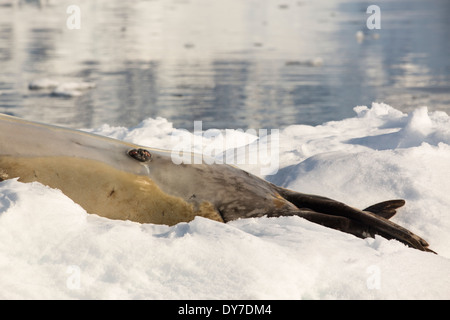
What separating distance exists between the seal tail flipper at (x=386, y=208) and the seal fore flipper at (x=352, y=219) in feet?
0.36

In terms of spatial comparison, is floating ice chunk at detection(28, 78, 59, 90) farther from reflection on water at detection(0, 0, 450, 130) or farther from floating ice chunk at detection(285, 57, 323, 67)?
floating ice chunk at detection(285, 57, 323, 67)

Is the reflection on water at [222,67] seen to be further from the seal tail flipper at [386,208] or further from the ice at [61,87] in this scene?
the seal tail flipper at [386,208]

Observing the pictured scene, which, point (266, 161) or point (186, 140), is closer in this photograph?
point (266, 161)

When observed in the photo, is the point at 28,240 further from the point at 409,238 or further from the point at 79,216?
the point at 409,238

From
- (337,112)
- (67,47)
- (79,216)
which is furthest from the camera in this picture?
(67,47)

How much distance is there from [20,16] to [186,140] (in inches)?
949

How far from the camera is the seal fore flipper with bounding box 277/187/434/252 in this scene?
147 inches

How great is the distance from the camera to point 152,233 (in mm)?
3143

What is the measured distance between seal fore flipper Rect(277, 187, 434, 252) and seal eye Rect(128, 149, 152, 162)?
886mm

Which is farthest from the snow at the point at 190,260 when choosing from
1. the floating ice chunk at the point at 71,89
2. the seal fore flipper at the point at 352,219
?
the floating ice chunk at the point at 71,89

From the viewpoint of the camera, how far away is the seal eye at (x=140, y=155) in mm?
3580

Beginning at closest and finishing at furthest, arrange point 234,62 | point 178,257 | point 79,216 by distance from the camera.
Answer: point 178,257 < point 79,216 < point 234,62

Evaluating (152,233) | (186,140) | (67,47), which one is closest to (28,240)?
(152,233)

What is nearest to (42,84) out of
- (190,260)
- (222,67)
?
(222,67)
